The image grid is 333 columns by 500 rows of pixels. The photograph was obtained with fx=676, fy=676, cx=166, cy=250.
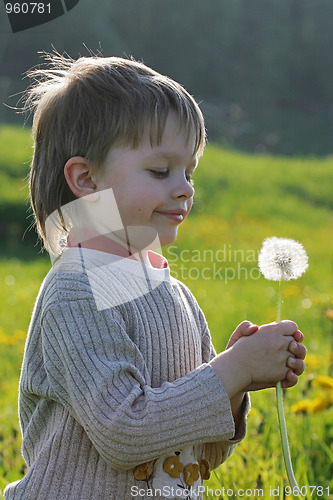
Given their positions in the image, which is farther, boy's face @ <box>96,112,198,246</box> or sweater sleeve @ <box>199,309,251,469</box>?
sweater sleeve @ <box>199,309,251,469</box>

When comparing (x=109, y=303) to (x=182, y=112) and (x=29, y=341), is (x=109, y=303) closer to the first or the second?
(x=29, y=341)

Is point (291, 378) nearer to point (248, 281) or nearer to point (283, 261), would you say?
point (283, 261)

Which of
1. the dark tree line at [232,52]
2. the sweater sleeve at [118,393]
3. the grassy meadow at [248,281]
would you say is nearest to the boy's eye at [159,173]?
the sweater sleeve at [118,393]

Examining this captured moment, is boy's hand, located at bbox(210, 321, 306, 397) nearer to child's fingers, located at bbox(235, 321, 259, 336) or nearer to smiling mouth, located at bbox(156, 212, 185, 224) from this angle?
child's fingers, located at bbox(235, 321, 259, 336)

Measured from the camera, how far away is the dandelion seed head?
1016 millimetres

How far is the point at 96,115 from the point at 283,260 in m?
0.38

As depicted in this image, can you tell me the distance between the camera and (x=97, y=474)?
103 centimetres

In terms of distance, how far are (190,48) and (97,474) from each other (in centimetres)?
1152

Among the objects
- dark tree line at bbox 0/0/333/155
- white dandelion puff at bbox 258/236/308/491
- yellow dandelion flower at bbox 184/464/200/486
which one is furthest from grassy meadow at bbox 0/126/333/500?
dark tree line at bbox 0/0/333/155

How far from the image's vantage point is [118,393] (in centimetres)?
96

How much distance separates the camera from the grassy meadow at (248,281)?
1.66 metres

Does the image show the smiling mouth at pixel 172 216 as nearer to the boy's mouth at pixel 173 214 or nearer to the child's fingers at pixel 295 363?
the boy's mouth at pixel 173 214

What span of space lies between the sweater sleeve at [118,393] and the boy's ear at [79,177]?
0.67ft

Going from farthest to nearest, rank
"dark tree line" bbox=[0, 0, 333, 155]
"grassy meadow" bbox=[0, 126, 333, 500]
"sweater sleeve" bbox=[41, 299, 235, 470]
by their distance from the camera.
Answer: "dark tree line" bbox=[0, 0, 333, 155] → "grassy meadow" bbox=[0, 126, 333, 500] → "sweater sleeve" bbox=[41, 299, 235, 470]
